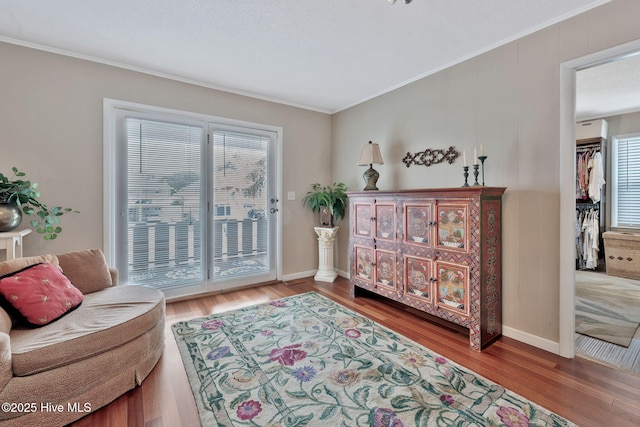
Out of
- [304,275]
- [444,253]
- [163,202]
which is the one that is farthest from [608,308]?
[163,202]

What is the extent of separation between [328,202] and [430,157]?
1.48 m

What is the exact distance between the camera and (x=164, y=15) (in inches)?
80.5

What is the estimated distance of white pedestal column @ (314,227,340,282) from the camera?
3930mm

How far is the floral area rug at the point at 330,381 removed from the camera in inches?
57.3

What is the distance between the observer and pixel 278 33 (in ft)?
7.44

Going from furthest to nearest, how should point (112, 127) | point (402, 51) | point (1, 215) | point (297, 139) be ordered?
point (297, 139)
point (112, 127)
point (402, 51)
point (1, 215)

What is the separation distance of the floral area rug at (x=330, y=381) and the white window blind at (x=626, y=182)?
176 inches

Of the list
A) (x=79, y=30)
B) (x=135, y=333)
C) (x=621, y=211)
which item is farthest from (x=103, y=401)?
(x=621, y=211)

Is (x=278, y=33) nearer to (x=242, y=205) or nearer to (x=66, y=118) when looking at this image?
(x=242, y=205)

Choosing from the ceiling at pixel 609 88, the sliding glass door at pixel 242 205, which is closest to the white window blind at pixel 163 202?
the sliding glass door at pixel 242 205

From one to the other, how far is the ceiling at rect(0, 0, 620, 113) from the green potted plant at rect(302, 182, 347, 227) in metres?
1.51

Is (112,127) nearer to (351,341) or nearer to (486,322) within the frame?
(351,341)

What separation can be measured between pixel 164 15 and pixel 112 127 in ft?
4.45

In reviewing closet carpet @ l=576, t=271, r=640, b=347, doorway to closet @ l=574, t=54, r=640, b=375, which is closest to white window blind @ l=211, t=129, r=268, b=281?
doorway to closet @ l=574, t=54, r=640, b=375
